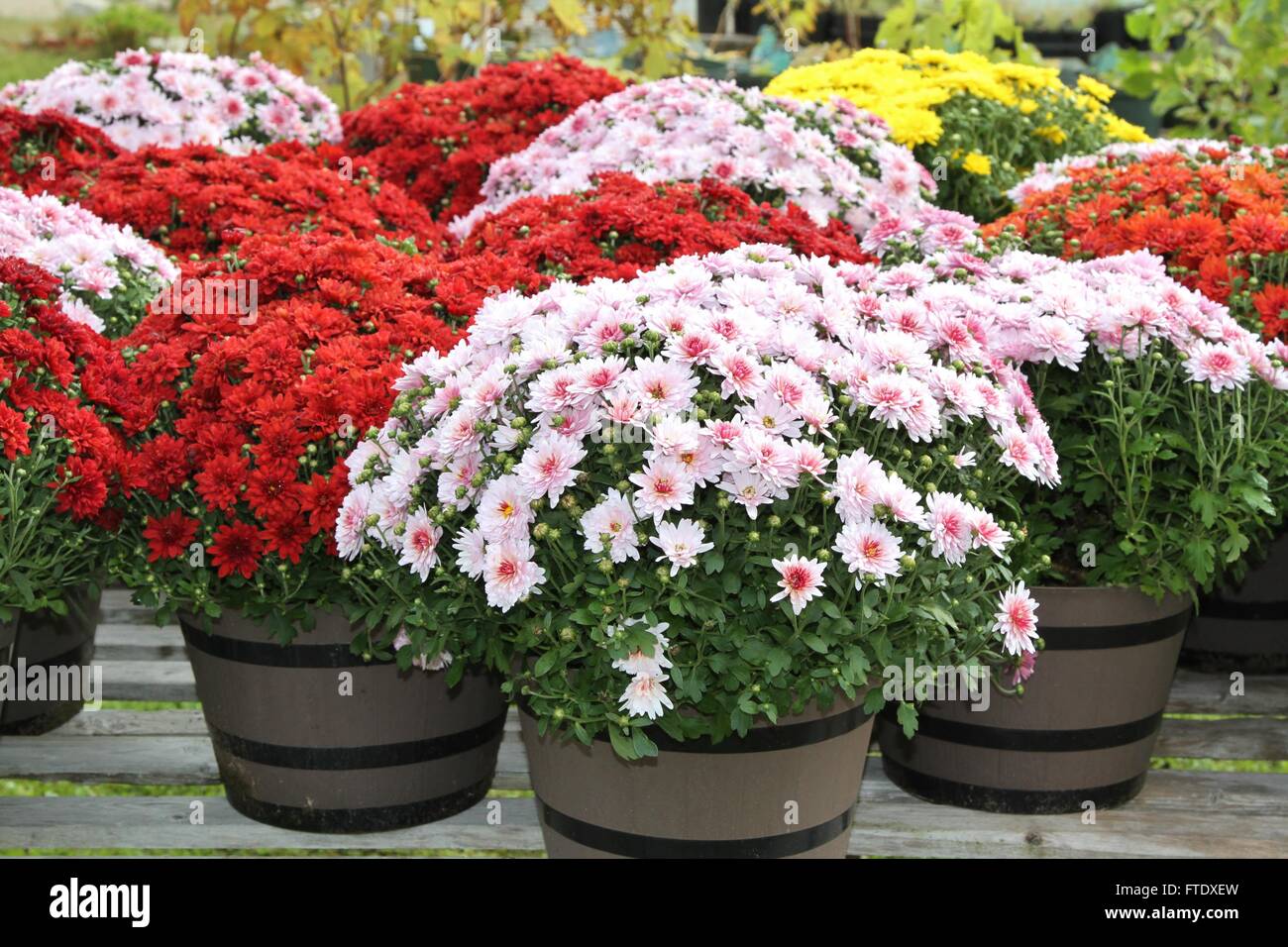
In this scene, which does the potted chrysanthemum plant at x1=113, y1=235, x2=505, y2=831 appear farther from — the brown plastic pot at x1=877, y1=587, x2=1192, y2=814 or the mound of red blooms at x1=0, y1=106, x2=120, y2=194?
the mound of red blooms at x1=0, y1=106, x2=120, y2=194

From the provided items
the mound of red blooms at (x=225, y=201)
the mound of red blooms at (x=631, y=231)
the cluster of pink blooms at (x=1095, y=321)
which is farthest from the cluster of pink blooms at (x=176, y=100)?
the cluster of pink blooms at (x=1095, y=321)

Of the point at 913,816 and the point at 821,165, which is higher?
the point at 821,165

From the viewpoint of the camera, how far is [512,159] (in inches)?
172

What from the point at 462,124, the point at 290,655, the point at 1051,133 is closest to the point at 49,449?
the point at 290,655

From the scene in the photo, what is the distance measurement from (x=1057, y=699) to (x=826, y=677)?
902mm

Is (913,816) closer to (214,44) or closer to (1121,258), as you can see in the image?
(1121,258)

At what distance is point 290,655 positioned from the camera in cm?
260

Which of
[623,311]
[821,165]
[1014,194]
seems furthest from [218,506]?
[1014,194]

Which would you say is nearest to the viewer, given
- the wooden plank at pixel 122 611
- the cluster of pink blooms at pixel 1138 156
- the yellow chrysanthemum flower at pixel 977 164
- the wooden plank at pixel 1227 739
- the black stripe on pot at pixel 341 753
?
the black stripe on pot at pixel 341 753

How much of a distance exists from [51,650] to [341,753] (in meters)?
1.08

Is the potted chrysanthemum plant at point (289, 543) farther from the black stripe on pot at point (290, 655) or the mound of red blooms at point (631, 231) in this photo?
the mound of red blooms at point (631, 231)

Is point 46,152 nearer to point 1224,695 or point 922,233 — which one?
point 922,233

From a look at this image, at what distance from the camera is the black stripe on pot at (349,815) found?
2754mm

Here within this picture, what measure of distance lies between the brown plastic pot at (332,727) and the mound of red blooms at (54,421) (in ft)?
1.20
